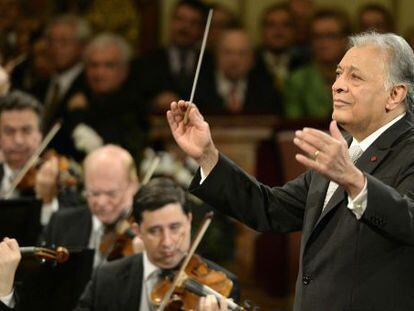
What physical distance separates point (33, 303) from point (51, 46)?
11.2ft

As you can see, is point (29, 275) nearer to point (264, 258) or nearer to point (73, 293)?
point (73, 293)

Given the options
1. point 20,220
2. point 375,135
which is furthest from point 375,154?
point 20,220

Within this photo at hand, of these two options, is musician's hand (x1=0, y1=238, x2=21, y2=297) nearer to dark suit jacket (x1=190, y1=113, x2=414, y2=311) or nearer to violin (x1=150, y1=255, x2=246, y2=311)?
violin (x1=150, y1=255, x2=246, y2=311)

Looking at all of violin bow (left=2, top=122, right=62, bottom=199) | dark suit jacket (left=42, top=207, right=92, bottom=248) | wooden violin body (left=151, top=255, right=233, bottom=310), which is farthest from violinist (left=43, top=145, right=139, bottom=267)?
wooden violin body (left=151, top=255, right=233, bottom=310)

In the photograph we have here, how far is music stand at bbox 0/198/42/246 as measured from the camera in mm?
4332

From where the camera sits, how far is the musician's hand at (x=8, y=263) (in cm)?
361

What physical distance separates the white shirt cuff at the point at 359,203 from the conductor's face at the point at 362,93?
0.30 meters

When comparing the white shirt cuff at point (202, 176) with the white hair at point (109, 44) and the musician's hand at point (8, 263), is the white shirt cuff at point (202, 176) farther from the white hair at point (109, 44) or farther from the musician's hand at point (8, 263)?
the white hair at point (109, 44)

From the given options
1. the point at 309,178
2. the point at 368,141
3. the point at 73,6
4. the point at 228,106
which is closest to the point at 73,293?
the point at 309,178

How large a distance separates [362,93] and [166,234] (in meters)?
1.44

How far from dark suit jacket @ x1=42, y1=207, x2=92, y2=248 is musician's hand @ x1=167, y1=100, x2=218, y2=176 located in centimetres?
205

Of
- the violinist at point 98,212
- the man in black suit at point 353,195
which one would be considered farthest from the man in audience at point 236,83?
the man in black suit at point 353,195

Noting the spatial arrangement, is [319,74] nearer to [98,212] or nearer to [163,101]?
[163,101]

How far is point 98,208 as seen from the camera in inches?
200
